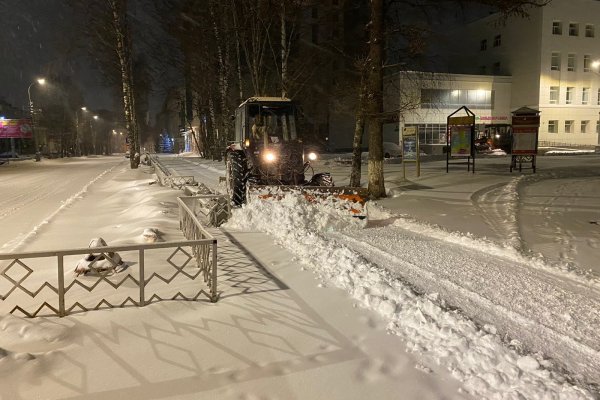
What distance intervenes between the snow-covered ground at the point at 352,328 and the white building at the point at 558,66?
4309 centimetres

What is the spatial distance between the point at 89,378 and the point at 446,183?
1451 cm

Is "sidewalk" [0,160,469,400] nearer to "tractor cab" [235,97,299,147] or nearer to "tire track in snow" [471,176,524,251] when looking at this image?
"tire track in snow" [471,176,524,251]

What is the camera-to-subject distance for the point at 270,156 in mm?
11898

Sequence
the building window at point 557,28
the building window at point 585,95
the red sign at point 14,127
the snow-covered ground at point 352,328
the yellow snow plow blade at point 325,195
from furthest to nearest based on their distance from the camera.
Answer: the red sign at point 14,127 → the building window at point 585,95 → the building window at point 557,28 → the yellow snow plow blade at point 325,195 → the snow-covered ground at point 352,328

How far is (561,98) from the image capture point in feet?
153

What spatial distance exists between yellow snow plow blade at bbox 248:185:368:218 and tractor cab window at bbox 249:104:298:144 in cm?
216

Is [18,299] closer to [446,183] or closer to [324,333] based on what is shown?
[324,333]

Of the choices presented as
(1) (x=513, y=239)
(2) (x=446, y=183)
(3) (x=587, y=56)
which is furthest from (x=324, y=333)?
(3) (x=587, y=56)

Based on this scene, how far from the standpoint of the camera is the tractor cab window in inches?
470

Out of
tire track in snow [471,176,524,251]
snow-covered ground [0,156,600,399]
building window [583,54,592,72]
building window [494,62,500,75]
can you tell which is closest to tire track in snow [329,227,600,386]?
snow-covered ground [0,156,600,399]

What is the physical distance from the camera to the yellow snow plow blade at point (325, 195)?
9547mm

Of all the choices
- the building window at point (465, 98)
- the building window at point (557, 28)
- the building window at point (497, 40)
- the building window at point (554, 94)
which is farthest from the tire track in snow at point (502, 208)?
the building window at point (497, 40)

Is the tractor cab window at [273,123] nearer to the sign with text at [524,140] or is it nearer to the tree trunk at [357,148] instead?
the tree trunk at [357,148]

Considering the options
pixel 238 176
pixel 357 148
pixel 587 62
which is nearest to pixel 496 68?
pixel 587 62
